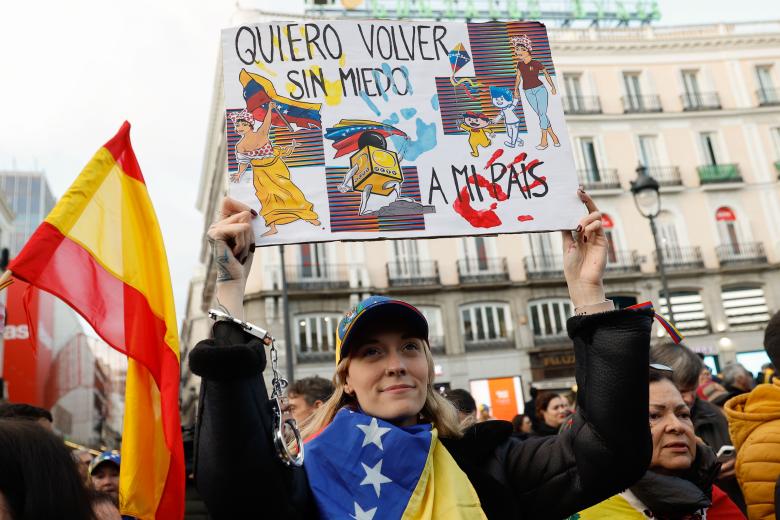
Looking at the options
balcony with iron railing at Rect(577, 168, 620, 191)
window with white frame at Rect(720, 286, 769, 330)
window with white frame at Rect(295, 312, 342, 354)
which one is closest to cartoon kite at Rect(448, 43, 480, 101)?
window with white frame at Rect(295, 312, 342, 354)

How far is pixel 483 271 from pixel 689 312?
8.76 m

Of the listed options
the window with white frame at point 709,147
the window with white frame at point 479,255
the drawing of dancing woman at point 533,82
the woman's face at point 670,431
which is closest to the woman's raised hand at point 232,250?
the drawing of dancing woman at point 533,82

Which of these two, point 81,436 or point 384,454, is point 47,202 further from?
point 384,454

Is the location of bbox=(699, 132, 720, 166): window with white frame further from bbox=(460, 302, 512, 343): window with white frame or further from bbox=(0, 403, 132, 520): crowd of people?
bbox=(0, 403, 132, 520): crowd of people

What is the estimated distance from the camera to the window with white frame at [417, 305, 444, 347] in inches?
1048

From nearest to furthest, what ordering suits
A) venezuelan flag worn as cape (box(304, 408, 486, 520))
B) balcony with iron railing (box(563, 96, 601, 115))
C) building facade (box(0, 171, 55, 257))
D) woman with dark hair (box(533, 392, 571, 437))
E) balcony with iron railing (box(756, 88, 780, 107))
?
1. venezuelan flag worn as cape (box(304, 408, 486, 520))
2. woman with dark hair (box(533, 392, 571, 437))
3. balcony with iron railing (box(563, 96, 601, 115))
4. balcony with iron railing (box(756, 88, 780, 107))
5. building facade (box(0, 171, 55, 257))

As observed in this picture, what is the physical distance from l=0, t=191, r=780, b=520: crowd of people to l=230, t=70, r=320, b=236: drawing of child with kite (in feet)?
0.56

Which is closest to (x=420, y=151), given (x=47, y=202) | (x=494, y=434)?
(x=494, y=434)

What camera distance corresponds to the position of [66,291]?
9.59 feet

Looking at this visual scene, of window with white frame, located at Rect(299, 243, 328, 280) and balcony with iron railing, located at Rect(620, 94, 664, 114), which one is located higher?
balcony with iron railing, located at Rect(620, 94, 664, 114)

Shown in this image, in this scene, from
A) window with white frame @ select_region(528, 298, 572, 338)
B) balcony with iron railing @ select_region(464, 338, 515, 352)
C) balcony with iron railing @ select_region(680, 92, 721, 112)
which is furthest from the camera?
balcony with iron railing @ select_region(680, 92, 721, 112)

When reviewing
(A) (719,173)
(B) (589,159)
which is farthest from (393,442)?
(A) (719,173)

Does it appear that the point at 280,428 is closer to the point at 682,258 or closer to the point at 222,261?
the point at 222,261

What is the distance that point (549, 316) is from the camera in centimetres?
2753
